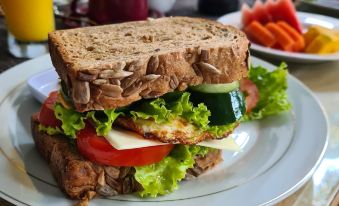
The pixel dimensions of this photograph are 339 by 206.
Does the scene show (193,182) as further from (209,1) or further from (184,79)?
(209,1)

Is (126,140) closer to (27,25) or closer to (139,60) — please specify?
(139,60)

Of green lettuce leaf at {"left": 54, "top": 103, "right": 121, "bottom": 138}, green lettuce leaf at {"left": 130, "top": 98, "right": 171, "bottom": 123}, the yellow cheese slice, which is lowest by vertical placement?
the yellow cheese slice

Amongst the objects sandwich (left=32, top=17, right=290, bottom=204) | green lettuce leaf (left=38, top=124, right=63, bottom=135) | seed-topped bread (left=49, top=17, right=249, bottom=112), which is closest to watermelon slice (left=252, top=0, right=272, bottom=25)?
seed-topped bread (left=49, top=17, right=249, bottom=112)

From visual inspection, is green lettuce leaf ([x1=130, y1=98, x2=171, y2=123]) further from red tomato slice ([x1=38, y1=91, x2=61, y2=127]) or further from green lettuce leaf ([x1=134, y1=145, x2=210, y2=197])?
red tomato slice ([x1=38, y1=91, x2=61, y2=127])

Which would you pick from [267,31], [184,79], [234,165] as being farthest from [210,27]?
[267,31]

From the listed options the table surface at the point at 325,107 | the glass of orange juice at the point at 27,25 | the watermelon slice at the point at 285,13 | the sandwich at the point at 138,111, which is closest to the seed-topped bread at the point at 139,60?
the sandwich at the point at 138,111

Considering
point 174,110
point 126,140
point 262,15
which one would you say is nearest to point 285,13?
point 262,15
